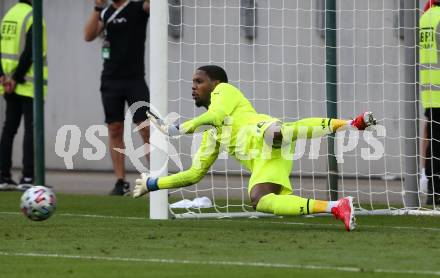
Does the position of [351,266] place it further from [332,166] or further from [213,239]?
[332,166]

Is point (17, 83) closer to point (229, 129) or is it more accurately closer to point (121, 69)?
point (121, 69)

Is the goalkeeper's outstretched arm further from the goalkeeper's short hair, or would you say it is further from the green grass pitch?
the goalkeeper's short hair

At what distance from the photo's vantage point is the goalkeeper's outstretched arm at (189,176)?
37.5 ft

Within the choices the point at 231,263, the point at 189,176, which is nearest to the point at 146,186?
the point at 189,176

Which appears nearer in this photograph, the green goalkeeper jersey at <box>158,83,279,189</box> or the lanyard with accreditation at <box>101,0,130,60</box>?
the green goalkeeper jersey at <box>158,83,279,189</box>

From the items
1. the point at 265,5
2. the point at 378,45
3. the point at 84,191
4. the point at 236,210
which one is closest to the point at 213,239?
the point at 236,210

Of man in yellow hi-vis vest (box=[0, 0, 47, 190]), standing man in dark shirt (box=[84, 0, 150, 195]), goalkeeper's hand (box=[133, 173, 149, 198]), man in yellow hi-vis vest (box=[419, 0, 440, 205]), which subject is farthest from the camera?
man in yellow hi-vis vest (box=[0, 0, 47, 190])

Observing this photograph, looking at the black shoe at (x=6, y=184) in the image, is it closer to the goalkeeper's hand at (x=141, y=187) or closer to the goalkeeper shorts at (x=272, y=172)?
the goalkeeper's hand at (x=141, y=187)

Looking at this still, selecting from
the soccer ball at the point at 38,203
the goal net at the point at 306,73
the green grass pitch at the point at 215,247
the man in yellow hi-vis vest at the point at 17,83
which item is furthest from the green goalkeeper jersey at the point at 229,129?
the man in yellow hi-vis vest at the point at 17,83

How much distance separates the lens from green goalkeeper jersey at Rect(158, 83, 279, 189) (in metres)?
11.1

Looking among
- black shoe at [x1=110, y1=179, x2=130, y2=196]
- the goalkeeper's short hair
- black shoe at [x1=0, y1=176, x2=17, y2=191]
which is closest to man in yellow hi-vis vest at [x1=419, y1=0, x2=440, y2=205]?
the goalkeeper's short hair

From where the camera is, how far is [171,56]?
43.3 ft

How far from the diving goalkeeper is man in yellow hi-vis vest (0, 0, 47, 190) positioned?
→ 4502 mm

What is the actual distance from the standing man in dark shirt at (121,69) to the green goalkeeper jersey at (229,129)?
3.66 meters
